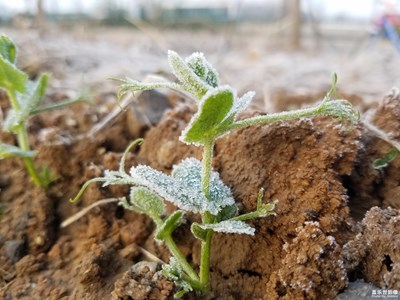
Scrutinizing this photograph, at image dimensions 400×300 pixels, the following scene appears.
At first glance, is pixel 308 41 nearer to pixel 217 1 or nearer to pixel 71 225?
pixel 217 1

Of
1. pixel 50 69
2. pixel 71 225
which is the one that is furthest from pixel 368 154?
pixel 50 69

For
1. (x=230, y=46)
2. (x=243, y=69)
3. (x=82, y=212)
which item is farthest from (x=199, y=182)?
(x=230, y=46)

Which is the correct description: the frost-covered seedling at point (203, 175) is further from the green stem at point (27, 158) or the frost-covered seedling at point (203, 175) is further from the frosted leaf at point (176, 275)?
the green stem at point (27, 158)

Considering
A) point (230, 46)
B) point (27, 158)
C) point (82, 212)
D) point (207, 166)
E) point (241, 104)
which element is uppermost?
point (241, 104)

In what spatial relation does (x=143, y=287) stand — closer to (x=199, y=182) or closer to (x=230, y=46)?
(x=199, y=182)

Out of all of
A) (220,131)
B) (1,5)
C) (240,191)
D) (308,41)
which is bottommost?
(308,41)

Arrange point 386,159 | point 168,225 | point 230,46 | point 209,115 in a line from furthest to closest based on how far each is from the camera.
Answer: point 230,46 < point 386,159 < point 168,225 < point 209,115
